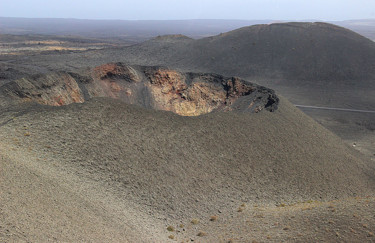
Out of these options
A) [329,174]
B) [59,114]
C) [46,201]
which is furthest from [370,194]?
[59,114]

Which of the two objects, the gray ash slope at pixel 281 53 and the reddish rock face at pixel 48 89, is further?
the gray ash slope at pixel 281 53

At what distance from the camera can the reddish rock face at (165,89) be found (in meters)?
24.3

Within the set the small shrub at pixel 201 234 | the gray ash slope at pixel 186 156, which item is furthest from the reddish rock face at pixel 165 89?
the small shrub at pixel 201 234

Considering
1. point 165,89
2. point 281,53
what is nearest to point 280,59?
point 281,53

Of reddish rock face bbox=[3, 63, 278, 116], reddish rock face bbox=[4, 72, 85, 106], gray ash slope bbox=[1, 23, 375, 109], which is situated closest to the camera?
reddish rock face bbox=[4, 72, 85, 106]

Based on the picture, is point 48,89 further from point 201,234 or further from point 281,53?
point 281,53

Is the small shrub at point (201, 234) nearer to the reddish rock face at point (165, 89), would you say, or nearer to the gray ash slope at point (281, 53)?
the reddish rock face at point (165, 89)

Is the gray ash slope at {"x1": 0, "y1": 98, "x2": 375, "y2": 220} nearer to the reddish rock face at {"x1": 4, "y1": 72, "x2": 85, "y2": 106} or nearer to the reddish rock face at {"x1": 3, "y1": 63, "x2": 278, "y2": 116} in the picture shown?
the reddish rock face at {"x1": 4, "y1": 72, "x2": 85, "y2": 106}

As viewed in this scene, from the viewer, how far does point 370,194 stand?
16.6 m

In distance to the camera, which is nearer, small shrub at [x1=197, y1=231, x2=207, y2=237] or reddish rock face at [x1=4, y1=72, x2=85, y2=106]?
small shrub at [x1=197, y1=231, x2=207, y2=237]

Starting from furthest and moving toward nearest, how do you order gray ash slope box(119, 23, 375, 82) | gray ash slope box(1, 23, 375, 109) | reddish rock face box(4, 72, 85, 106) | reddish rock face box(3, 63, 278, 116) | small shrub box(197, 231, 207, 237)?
gray ash slope box(119, 23, 375, 82) < gray ash slope box(1, 23, 375, 109) < reddish rock face box(3, 63, 278, 116) < reddish rock face box(4, 72, 85, 106) < small shrub box(197, 231, 207, 237)

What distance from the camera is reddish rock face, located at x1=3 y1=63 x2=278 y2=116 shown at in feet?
79.6

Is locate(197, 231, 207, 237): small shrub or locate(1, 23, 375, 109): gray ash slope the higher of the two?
locate(1, 23, 375, 109): gray ash slope

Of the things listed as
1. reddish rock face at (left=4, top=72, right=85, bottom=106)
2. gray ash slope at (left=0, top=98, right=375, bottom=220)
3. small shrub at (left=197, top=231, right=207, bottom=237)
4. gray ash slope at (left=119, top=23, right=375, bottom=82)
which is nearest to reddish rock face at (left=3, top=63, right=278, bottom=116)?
reddish rock face at (left=4, top=72, right=85, bottom=106)
